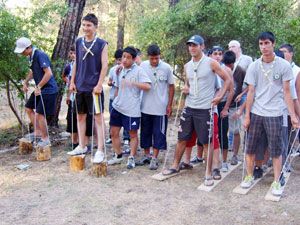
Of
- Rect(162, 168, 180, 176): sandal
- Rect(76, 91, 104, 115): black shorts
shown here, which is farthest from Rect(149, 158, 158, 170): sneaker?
Rect(76, 91, 104, 115): black shorts

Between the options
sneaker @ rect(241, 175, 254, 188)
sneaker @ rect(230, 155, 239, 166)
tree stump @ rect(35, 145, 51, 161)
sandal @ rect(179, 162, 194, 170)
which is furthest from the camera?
tree stump @ rect(35, 145, 51, 161)

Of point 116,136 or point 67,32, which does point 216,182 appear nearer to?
point 116,136

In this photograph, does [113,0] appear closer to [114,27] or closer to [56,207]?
[114,27]

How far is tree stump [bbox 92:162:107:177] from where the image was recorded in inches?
230

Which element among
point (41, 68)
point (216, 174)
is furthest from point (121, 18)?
point (216, 174)

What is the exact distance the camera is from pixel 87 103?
239 inches

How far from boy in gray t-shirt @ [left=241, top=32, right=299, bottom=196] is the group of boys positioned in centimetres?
1

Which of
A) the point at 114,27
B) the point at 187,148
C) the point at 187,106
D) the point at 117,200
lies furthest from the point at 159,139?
the point at 114,27

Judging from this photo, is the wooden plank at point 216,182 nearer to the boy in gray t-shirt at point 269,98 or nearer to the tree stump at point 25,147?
the boy in gray t-shirt at point 269,98

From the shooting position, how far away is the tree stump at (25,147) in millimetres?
7207

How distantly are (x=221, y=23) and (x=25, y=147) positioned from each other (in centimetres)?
546

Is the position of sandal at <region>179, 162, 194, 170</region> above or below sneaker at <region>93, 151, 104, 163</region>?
below

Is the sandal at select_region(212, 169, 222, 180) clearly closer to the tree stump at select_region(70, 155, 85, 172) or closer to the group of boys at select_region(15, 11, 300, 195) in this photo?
the group of boys at select_region(15, 11, 300, 195)

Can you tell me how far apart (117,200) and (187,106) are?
1.62m
